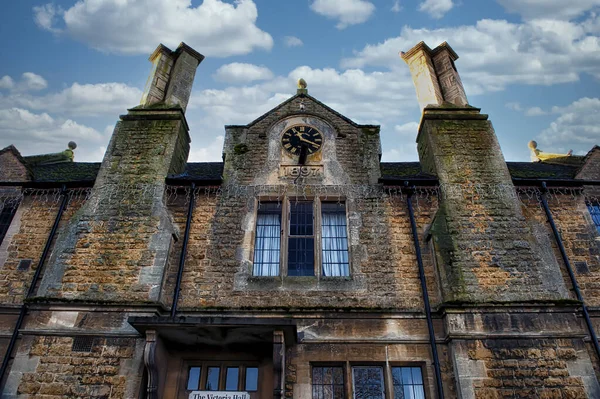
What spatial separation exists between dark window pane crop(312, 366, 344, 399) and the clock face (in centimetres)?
579

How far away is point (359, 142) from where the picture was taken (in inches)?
469

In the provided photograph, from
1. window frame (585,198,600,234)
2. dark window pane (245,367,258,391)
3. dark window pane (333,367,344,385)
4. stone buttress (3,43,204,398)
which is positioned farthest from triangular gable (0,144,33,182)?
window frame (585,198,600,234)

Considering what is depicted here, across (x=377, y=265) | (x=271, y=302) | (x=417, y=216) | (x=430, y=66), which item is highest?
(x=430, y=66)

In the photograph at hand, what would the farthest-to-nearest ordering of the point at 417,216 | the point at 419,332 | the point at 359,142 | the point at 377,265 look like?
the point at 359,142, the point at 417,216, the point at 377,265, the point at 419,332

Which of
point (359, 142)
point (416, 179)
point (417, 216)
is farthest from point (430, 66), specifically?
point (417, 216)

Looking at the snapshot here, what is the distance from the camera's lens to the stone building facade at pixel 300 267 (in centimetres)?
811

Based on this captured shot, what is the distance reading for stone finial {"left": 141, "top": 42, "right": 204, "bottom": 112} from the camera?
42.8 ft

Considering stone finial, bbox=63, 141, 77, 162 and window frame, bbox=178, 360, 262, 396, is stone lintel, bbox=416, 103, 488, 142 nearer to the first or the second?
window frame, bbox=178, 360, 262, 396

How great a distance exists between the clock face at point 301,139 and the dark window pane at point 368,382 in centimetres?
589

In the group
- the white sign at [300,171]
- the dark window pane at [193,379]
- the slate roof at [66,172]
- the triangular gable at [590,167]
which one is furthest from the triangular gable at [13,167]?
the triangular gable at [590,167]

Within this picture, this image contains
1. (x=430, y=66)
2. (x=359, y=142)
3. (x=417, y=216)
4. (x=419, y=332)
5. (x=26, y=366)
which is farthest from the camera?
(x=430, y=66)

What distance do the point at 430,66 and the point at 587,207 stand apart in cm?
639

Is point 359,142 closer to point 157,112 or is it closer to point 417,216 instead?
point 417,216

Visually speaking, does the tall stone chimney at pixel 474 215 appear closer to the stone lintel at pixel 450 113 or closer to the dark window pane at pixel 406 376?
the stone lintel at pixel 450 113
